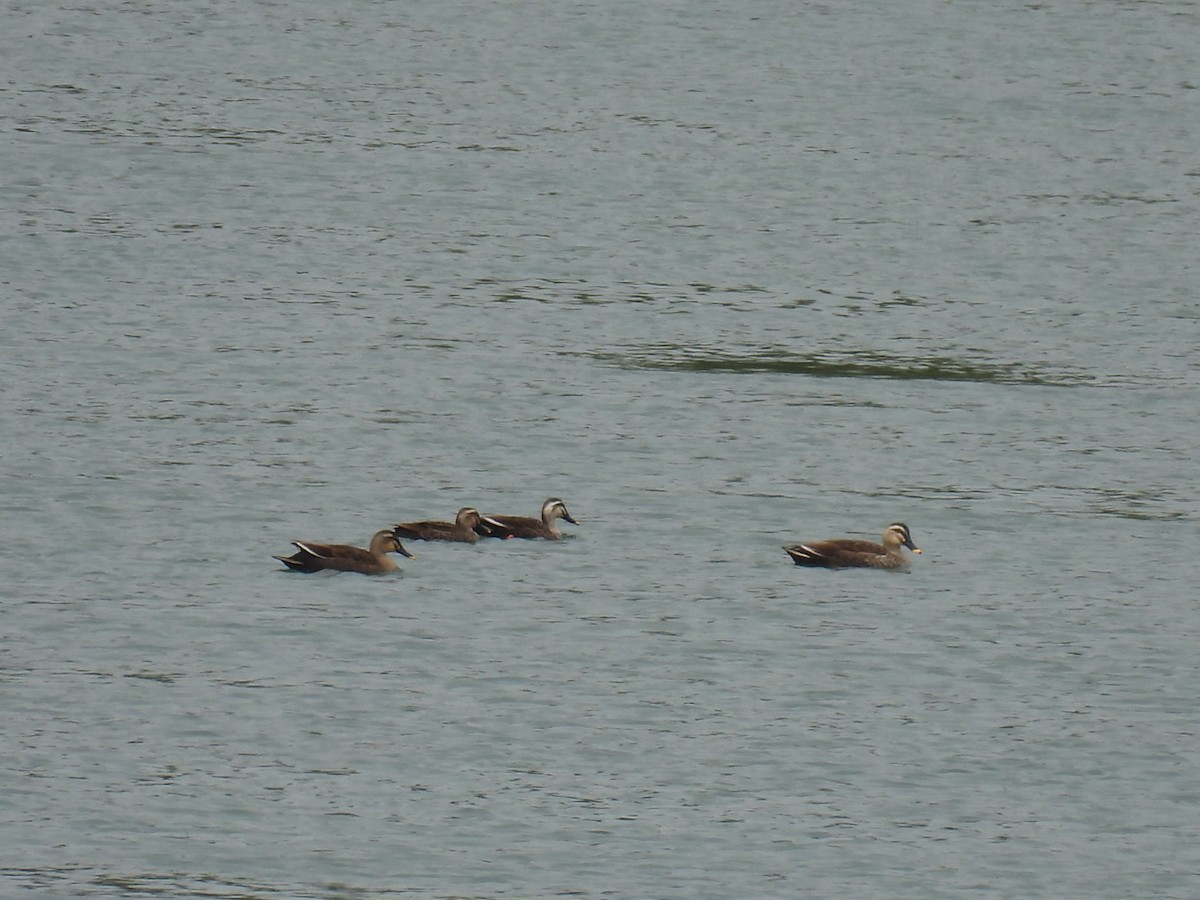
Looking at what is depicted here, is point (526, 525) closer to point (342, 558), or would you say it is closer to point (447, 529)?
point (447, 529)

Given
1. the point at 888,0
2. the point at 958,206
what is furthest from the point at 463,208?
the point at 888,0

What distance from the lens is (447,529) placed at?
66.7 feet

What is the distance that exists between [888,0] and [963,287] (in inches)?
726

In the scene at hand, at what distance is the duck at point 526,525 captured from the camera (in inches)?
805

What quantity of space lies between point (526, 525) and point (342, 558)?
1.86 meters

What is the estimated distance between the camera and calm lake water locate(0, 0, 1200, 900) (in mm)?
14867

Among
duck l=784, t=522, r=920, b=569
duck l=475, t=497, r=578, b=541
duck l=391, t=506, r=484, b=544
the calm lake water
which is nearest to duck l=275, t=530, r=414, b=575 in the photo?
the calm lake water

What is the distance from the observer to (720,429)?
962 inches

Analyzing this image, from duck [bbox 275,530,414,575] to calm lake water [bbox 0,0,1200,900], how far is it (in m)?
0.16

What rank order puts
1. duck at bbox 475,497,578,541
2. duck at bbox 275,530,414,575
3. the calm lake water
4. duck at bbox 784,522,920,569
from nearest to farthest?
the calm lake water, duck at bbox 275,530,414,575, duck at bbox 784,522,920,569, duck at bbox 475,497,578,541

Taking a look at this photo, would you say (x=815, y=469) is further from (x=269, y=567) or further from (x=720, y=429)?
(x=269, y=567)

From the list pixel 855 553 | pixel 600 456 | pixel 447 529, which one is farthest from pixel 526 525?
pixel 600 456

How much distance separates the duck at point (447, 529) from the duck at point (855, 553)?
107 inches

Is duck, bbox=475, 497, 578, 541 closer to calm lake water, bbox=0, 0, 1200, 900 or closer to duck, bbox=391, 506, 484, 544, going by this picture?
duck, bbox=391, 506, 484, 544
